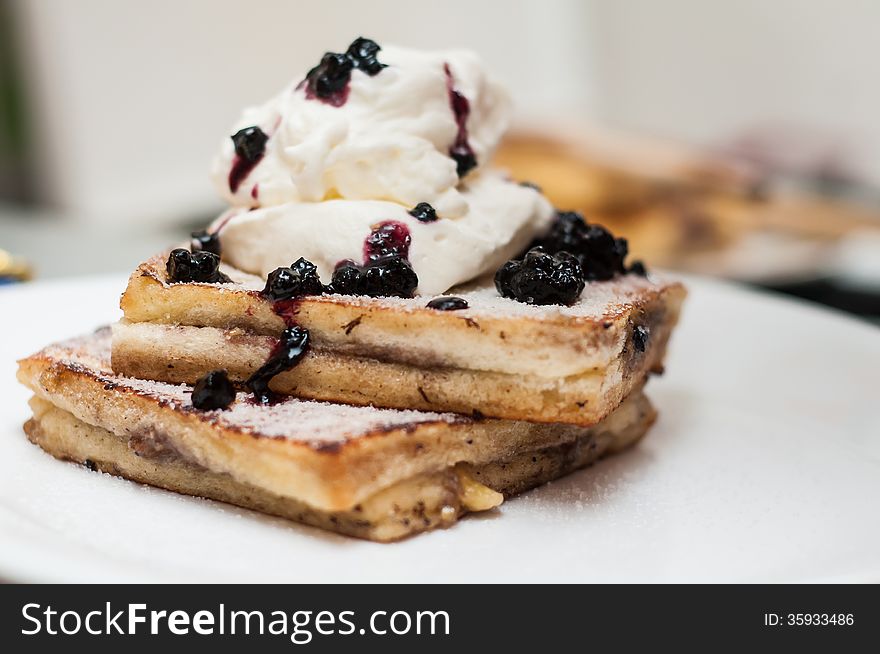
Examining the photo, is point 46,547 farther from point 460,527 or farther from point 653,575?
point 653,575

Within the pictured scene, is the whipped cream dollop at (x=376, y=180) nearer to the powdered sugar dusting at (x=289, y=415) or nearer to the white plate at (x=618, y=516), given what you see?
the powdered sugar dusting at (x=289, y=415)

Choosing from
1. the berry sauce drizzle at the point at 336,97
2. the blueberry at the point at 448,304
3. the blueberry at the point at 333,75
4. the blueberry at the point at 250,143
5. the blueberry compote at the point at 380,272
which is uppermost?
the blueberry at the point at 333,75

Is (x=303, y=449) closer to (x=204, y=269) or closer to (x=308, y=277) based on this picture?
(x=308, y=277)

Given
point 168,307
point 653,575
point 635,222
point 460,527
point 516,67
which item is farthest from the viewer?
point 516,67

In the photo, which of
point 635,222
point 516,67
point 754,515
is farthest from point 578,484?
point 516,67

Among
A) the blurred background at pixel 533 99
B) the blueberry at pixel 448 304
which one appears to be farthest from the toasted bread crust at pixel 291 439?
the blurred background at pixel 533 99

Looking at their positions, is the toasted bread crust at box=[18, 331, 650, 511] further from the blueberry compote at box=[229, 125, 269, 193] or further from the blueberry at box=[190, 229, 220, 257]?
the blueberry compote at box=[229, 125, 269, 193]

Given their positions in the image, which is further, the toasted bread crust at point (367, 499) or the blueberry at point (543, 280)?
the blueberry at point (543, 280)
